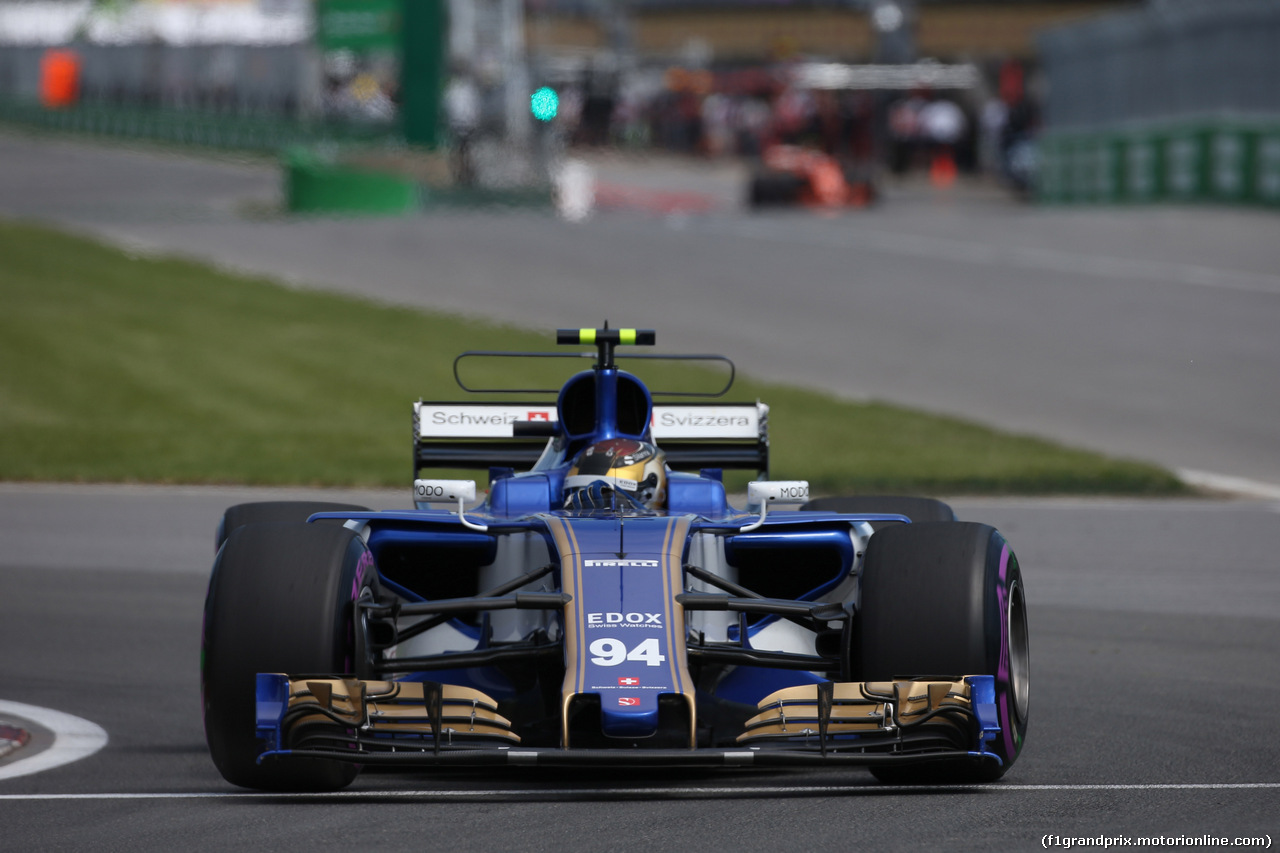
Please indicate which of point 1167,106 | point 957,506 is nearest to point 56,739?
point 957,506

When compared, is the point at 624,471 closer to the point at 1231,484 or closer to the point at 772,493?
the point at 772,493

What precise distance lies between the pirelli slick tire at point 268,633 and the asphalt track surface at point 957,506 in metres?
→ 0.13

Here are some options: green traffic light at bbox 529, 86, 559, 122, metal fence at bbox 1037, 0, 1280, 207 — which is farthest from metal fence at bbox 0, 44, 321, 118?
green traffic light at bbox 529, 86, 559, 122

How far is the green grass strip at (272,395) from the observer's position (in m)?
15.4

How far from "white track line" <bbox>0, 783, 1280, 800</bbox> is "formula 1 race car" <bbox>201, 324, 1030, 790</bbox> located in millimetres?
69

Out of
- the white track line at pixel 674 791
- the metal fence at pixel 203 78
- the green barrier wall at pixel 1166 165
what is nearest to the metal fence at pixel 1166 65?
the green barrier wall at pixel 1166 165

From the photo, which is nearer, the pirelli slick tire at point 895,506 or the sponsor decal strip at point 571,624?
the sponsor decal strip at point 571,624

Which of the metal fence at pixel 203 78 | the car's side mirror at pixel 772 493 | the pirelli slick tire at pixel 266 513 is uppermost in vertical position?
the metal fence at pixel 203 78

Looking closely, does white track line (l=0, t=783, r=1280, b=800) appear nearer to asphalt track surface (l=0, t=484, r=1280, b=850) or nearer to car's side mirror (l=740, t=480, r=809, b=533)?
asphalt track surface (l=0, t=484, r=1280, b=850)

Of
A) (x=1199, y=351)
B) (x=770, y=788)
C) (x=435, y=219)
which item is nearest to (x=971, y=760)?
(x=770, y=788)

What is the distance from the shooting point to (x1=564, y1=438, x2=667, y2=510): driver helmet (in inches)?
287

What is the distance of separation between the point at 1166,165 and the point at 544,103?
Answer: 25.5m

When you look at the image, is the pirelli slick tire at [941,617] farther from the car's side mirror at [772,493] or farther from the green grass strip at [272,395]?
the green grass strip at [272,395]

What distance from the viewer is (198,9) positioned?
77312 mm
